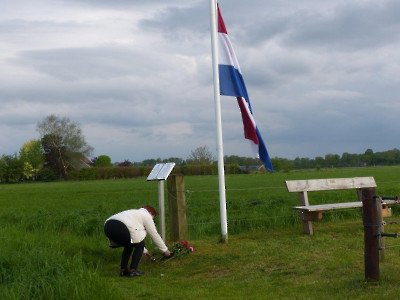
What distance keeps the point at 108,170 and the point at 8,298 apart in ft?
268

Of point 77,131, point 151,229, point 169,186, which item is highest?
point 77,131

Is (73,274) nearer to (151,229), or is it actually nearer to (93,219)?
(151,229)

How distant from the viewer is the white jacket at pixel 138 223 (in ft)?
26.7

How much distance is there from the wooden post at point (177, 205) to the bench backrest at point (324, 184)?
7.49ft

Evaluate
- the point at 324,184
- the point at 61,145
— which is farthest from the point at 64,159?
the point at 324,184

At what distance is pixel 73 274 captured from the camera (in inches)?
279

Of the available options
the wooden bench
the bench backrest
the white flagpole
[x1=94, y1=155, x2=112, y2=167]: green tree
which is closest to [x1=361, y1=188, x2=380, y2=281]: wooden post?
the wooden bench

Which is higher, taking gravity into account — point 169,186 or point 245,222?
point 169,186

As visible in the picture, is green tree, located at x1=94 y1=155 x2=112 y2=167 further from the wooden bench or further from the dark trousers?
the dark trousers

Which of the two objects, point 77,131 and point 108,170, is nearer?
point 108,170

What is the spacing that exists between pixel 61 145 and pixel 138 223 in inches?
3874

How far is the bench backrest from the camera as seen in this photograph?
1057cm

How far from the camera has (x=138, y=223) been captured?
8.27m

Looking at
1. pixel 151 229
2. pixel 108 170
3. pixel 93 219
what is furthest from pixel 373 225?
pixel 108 170
